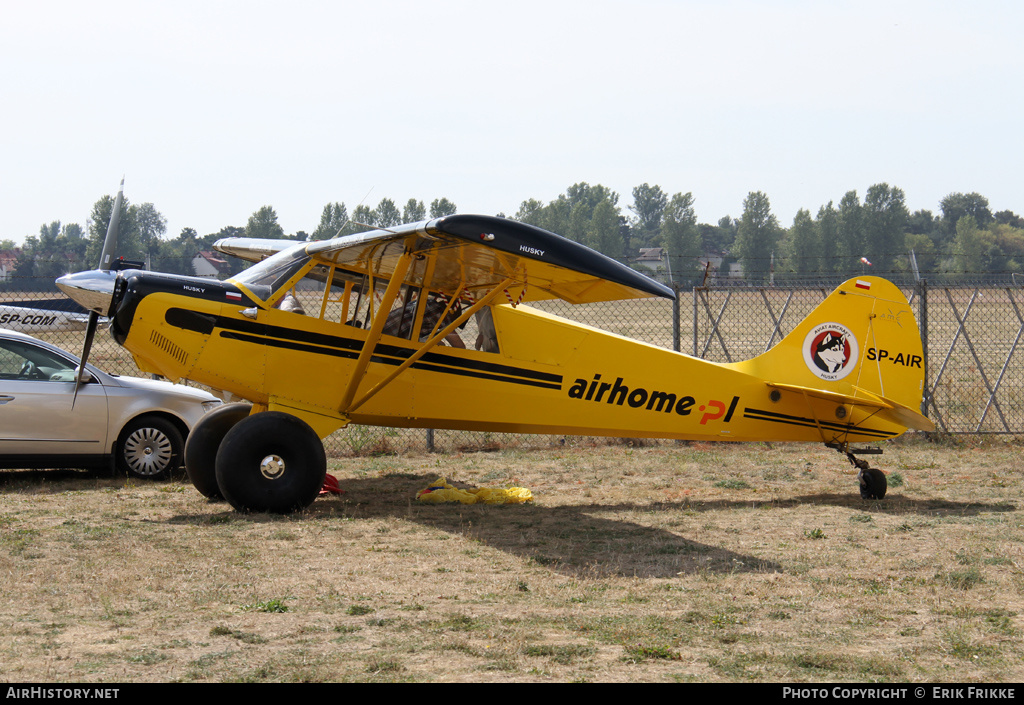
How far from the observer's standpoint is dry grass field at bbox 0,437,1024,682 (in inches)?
179

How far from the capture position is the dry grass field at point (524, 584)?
4547 millimetres

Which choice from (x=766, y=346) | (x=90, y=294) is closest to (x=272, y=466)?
(x=90, y=294)

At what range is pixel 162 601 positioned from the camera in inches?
221

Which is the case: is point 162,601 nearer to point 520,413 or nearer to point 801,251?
point 520,413

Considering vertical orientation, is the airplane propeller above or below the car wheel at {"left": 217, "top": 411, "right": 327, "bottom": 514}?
above

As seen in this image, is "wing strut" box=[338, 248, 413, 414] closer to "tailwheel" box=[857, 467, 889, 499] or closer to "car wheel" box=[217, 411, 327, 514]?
"car wheel" box=[217, 411, 327, 514]

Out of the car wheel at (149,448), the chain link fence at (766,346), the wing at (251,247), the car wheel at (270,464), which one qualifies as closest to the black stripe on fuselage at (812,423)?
the chain link fence at (766,346)

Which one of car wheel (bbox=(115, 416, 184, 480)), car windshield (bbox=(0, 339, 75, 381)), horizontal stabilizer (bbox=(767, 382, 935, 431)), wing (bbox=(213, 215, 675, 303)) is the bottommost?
car wheel (bbox=(115, 416, 184, 480))

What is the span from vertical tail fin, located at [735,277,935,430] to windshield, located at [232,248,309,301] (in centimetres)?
490

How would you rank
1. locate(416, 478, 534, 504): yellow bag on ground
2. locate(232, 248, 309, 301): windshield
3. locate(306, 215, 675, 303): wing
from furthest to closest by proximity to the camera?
1. locate(416, 478, 534, 504): yellow bag on ground
2. locate(232, 248, 309, 301): windshield
3. locate(306, 215, 675, 303): wing

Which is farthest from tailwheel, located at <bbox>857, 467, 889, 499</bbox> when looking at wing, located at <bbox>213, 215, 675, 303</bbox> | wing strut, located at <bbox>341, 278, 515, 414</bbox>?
wing strut, located at <bbox>341, 278, 515, 414</bbox>

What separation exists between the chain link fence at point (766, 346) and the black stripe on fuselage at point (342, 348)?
4269mm

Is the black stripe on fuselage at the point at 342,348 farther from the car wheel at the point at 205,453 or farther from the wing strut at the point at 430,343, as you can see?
the car wheel at the point at 205,453
